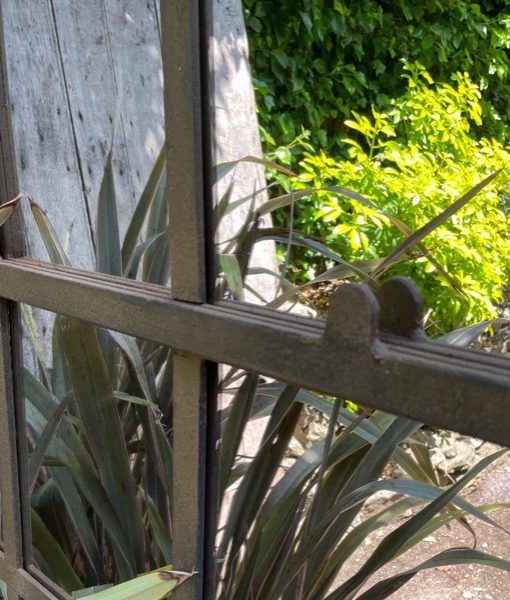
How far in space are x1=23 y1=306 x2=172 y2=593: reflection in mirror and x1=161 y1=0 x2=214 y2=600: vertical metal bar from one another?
0.20m

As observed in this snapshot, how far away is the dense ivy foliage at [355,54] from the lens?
1687 millimetres

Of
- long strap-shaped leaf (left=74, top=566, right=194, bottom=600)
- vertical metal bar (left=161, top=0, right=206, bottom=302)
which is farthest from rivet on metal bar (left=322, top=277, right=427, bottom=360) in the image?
long strap-shaped leaf (left=74, top=566, right=194, bottom=600)

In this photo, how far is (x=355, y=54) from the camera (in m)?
2.66

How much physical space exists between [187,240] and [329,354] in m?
0.16

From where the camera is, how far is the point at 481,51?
1.70 m

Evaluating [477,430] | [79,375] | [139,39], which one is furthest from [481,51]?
[477,430]

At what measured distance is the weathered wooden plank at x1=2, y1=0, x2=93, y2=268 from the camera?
1.72 meters

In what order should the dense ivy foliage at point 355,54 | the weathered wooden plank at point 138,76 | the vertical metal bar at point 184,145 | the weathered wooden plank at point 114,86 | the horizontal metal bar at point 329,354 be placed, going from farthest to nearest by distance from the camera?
1. the weathered wooden plank at point 138,76
2. the weathered wooden plank at point 114,86
3. the dense ivy foliage at point 355,54
4. the vertical metal bar at point 184,145
5. the horizontal metal bar at point 329,354

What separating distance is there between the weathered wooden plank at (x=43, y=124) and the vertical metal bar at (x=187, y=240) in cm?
115

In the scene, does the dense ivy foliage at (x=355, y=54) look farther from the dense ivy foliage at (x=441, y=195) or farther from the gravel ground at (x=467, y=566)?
the gravel ground at (x=467, y=566)

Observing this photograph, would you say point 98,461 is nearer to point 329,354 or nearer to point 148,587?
point 148,587

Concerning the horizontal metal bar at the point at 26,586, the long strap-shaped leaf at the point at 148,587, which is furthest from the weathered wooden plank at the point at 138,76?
the long strap-shaped leaf at the point at 148,587

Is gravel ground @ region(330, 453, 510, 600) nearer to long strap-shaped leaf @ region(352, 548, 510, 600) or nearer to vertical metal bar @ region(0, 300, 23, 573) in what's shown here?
long strap-shaped leaf @ region(352, 548, 510, 600)

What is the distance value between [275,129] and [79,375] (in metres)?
→ 2.29
